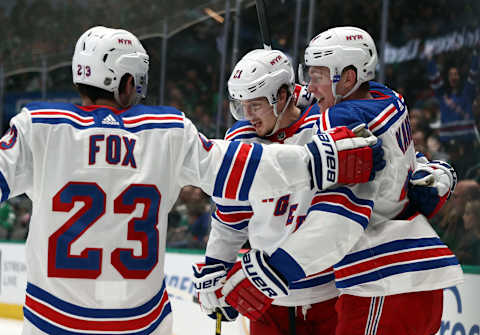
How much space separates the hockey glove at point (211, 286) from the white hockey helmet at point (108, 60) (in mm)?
716

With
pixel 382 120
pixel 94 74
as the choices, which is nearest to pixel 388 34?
pixel 382 120

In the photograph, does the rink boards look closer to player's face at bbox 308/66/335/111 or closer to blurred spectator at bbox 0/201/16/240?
blurred spectator at bbox 0/201/16/240

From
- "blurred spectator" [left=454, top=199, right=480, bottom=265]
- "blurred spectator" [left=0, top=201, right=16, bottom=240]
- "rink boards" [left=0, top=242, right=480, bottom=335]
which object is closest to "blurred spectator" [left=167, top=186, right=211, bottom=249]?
"rink boards" [left=0, top=242, right=480, bottom=335]

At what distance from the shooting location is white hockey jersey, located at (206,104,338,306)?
2.16 metres

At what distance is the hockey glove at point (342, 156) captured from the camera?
1631 millimetres

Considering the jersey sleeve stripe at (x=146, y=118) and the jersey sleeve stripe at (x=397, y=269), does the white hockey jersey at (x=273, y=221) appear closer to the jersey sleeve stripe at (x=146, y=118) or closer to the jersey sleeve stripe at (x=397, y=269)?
the jersey sleeve stripe at (x=397, y=269)

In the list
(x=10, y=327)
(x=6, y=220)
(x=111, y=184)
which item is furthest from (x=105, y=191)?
(x=6, y=220)

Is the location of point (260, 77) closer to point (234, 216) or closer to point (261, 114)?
point (261, 114)

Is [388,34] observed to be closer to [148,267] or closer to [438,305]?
[438,305]

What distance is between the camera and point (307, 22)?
4.88 m

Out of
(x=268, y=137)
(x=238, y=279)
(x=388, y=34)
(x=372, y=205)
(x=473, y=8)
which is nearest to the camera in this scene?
(x=372, y=205)

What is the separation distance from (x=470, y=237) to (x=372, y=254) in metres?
1.98

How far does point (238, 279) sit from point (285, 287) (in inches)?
5.9

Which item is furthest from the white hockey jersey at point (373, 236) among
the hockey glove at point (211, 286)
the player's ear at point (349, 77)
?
the hockey glove at point (211, 286)
